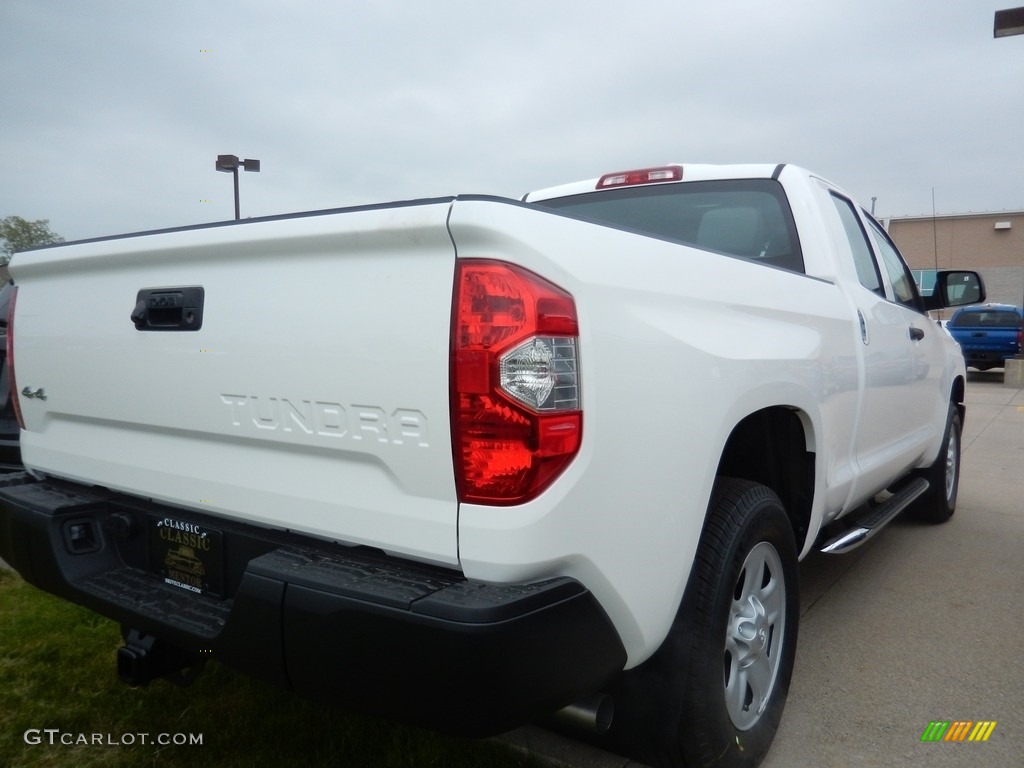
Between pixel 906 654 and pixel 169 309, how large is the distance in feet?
9.63

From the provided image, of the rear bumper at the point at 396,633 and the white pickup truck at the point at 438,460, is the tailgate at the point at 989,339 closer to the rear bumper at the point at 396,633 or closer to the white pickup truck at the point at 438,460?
the white pickup truck at the point at 438,460

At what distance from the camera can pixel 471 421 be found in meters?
1.58

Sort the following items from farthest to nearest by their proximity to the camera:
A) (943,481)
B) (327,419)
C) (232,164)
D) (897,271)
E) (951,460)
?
(951,460), (943,481), (897,271), (232,164), (327,419)

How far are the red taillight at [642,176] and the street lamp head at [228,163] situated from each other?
5.17ft

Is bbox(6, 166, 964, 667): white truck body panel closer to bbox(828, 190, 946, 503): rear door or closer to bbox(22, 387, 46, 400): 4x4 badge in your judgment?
bbox(22, 387, 46, 400): 4x4 badge

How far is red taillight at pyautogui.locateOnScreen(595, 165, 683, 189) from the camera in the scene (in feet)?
11.5

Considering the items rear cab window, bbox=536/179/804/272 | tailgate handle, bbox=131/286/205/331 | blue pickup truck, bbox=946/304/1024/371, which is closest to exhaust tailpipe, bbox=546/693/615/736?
tailgate handle, bbox=131/286/205/331

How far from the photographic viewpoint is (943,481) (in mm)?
4980

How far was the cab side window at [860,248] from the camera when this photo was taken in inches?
140

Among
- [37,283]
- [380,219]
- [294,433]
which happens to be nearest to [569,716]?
[294,433]

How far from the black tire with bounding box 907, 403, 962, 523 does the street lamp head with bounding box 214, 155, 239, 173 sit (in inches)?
164

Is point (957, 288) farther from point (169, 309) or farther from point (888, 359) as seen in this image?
point (169, 309)

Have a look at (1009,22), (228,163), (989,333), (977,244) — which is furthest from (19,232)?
(977,244)

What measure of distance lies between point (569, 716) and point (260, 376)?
3.44 feet
